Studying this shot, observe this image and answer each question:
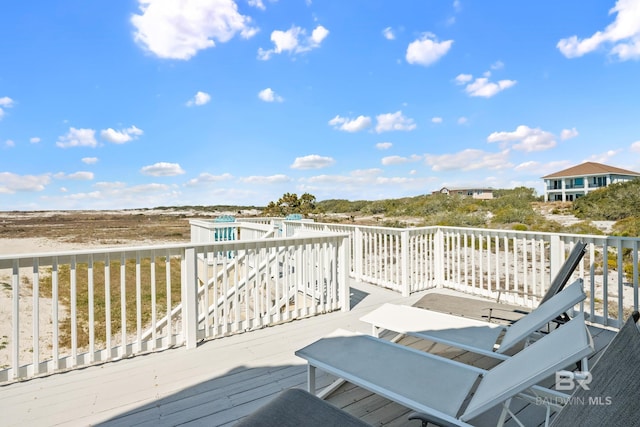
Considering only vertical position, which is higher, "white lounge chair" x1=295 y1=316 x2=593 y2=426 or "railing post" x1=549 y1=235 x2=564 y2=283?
"railing post" x1=549 y1=235 x2=564 y2=283

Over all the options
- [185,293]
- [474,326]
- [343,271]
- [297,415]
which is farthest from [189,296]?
[474,326]

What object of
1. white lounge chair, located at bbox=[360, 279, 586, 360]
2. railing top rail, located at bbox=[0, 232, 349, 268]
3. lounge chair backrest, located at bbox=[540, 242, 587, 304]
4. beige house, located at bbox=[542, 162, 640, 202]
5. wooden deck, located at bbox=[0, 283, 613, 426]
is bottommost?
wooden deck, located at bbox=[0, 283, 613, 426]

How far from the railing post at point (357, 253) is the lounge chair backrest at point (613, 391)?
18.7 ft

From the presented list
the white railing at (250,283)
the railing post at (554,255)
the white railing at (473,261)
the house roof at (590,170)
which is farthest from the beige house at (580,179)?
the railing post at (554,255)

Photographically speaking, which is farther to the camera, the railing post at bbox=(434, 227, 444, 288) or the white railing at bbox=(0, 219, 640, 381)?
the railing post at bbox=(434, 227, 444, 288)

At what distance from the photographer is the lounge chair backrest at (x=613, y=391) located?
94 cm

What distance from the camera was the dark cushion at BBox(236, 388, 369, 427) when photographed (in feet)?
4.81

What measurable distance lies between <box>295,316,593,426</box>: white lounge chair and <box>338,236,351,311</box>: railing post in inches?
86.2

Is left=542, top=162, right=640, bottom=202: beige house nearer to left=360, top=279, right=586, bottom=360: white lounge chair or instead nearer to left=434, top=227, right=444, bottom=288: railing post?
left=434, top=227, right=444, bottom=288: railing post

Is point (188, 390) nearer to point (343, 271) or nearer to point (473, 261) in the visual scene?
point (343, 271)

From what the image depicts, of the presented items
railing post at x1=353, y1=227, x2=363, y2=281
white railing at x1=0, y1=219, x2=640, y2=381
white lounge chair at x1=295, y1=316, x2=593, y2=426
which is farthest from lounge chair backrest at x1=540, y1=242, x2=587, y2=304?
railing post at x1=353, y1=227, x2=363, y2=281

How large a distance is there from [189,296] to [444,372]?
8.55 ft

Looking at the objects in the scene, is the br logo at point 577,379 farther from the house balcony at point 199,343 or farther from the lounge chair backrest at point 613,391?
the house balcony at point 199,343

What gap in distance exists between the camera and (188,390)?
2725 millimetres
